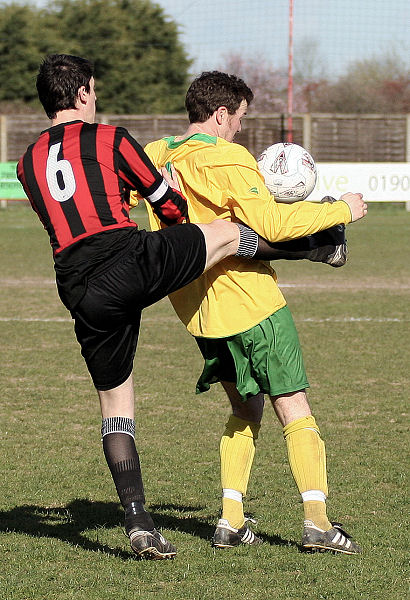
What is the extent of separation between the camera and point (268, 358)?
4312 millimetres

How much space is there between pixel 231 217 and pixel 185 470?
1.96m

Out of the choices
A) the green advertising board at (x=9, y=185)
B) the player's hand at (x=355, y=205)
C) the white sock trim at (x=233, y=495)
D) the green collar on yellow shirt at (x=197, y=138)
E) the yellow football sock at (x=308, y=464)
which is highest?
the green collar on yellow shirt at (x=197, y=138)

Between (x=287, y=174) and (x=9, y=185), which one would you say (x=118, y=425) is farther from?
(x=9, y=185)

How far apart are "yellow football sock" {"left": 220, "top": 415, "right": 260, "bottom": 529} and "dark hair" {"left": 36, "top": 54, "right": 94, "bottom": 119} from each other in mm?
1549

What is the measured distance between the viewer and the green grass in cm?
400

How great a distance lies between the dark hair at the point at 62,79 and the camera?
4.09m

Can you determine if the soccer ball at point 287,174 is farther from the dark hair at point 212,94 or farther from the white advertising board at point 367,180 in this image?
the white advertising board at point 367,180

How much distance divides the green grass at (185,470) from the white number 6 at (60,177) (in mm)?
1463

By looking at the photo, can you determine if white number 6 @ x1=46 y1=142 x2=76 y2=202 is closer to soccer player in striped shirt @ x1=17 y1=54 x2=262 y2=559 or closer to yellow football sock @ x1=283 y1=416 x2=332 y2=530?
soccer player in striped shirt @ x1=17 y1=54 x2=262 y2=559

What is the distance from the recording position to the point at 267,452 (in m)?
6.29

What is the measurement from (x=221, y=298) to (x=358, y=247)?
16047 mm

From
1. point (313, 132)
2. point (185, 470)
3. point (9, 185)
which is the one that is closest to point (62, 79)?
point (185, 470)

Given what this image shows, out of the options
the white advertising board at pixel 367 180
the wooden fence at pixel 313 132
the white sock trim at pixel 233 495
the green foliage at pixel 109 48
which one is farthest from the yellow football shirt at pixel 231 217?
the green foliage at pixel 109 48

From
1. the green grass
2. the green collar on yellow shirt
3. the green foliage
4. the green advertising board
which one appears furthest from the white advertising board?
the green foliage
